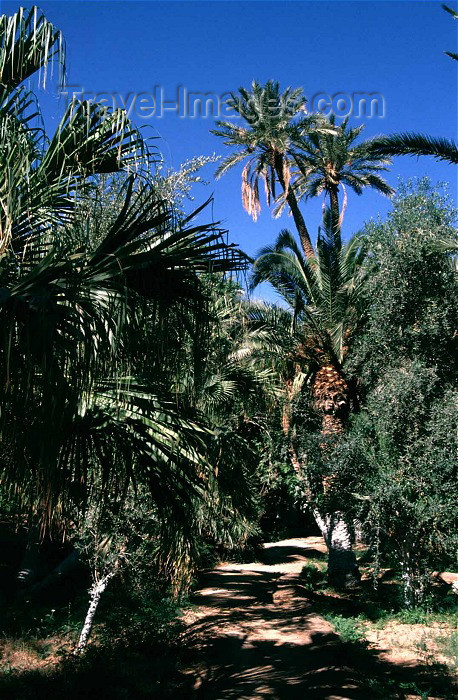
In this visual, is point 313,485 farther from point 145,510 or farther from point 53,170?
point 53,170

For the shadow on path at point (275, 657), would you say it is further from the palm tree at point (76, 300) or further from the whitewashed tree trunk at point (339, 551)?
the palm tree at point (76, 300)

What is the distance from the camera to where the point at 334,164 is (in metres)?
22.6

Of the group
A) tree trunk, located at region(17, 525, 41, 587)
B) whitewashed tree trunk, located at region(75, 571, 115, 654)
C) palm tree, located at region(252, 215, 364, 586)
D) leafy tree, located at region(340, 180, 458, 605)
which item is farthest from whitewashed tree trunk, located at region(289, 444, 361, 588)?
tree trunk, located at region(17, 525, 41, 587)

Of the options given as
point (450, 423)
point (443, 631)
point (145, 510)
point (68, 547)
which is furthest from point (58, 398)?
point (68, 547)

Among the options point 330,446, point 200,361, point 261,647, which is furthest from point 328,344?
point 200,361

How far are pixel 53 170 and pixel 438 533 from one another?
9.86 metres

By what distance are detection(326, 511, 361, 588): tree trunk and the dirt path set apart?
1121 millimetres

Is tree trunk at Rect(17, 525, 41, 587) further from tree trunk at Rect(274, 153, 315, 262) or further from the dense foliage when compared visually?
tree trunk at Rect(274, 153, 315, 262)

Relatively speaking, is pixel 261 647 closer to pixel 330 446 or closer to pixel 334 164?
pixel 330 446

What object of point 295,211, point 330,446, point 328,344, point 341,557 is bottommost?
point 341,557

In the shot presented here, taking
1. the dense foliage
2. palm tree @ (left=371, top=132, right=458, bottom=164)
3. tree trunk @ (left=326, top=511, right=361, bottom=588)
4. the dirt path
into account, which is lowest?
the dirt path

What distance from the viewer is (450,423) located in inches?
430

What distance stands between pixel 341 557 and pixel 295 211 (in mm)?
11815

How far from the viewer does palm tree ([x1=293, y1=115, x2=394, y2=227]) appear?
21720mm
